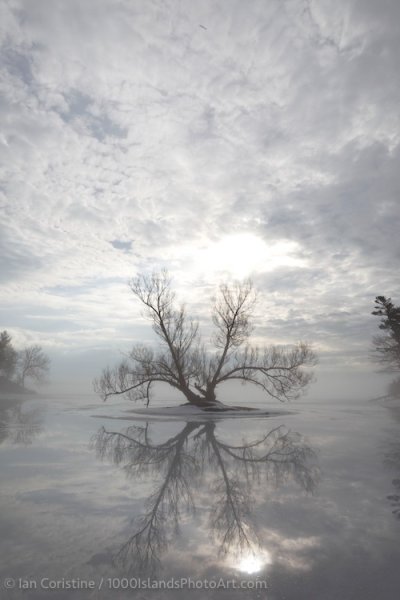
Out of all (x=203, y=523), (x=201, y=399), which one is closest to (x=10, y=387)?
(x=201, y=399)

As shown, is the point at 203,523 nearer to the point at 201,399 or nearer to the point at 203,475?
the point at 203,475

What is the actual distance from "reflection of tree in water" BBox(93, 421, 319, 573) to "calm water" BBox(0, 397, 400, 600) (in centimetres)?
2

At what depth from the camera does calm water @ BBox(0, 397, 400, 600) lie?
268 cm

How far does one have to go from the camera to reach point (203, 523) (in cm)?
375

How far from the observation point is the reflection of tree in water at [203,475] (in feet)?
10.9

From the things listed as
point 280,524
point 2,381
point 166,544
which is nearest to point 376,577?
point 280,524

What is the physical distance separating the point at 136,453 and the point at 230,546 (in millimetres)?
4892

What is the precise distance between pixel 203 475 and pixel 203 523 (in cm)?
206

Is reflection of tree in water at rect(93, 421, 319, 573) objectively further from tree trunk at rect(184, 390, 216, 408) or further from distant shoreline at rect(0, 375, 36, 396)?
distant shoreline at rect(0, 375, 36, 396)

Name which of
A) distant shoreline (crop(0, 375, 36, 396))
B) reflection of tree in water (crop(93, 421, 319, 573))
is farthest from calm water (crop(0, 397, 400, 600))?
distant shoreline (crop(0, 375, 36, 396))

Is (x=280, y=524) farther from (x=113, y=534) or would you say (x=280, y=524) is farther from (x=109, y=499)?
(x=109, y=499)

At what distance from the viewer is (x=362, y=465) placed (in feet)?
21.3

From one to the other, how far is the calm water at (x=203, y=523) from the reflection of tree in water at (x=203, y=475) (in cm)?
2

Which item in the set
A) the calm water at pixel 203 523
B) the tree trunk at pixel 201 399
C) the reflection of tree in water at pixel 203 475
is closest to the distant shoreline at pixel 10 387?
the tree trunk at pixel 201 399
